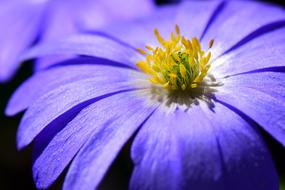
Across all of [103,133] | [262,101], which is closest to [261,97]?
[262,101]

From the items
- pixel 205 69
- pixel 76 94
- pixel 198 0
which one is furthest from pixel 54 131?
pixel 198 0

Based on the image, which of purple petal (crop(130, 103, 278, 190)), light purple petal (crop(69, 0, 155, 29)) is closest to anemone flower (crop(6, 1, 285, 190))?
purple petal (crop(130, 103, 278, 190))

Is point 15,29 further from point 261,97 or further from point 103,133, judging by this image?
point 261,97

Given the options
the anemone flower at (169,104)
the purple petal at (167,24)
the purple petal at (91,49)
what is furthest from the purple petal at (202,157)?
the purple petal at (167,24)

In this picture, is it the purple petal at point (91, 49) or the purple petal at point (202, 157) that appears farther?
the purple petal at point (91, 49)

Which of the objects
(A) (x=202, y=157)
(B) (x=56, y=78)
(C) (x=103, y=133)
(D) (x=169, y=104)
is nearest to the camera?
(A) (x=202, y=157)

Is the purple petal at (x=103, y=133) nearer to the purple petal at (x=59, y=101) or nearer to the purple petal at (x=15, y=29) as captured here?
the purple petal at (x=59, y=101)

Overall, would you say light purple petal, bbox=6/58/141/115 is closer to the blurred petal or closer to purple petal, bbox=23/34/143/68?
purple petal, bbox=23/34/143/68
